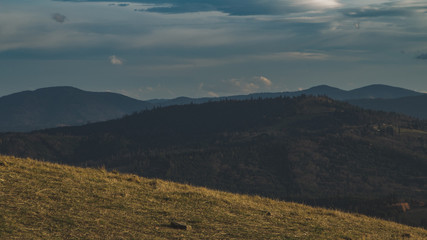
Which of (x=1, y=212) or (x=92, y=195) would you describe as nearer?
(x=1, y=212)

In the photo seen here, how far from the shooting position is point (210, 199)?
85.0ft

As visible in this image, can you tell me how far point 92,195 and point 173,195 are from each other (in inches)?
183

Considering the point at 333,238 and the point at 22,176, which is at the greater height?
the point at 22,176

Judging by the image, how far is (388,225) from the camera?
28.0 metres

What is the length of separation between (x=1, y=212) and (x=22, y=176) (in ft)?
19.2

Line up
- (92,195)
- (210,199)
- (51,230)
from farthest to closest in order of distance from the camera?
(210,199)
(92,195)
(51,230)

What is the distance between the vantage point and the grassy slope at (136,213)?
18.2 metres

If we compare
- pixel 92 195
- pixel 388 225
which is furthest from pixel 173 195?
pixel 388 225

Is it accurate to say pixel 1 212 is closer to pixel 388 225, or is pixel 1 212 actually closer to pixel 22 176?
pixel 22 176

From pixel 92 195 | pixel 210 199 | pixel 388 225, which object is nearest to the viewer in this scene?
pixel 92 195

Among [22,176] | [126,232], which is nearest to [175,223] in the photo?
[126,232]

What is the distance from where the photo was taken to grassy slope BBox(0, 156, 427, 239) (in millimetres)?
18250

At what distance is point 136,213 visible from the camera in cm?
2128

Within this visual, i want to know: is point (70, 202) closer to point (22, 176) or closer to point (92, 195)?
point (92, 195)
